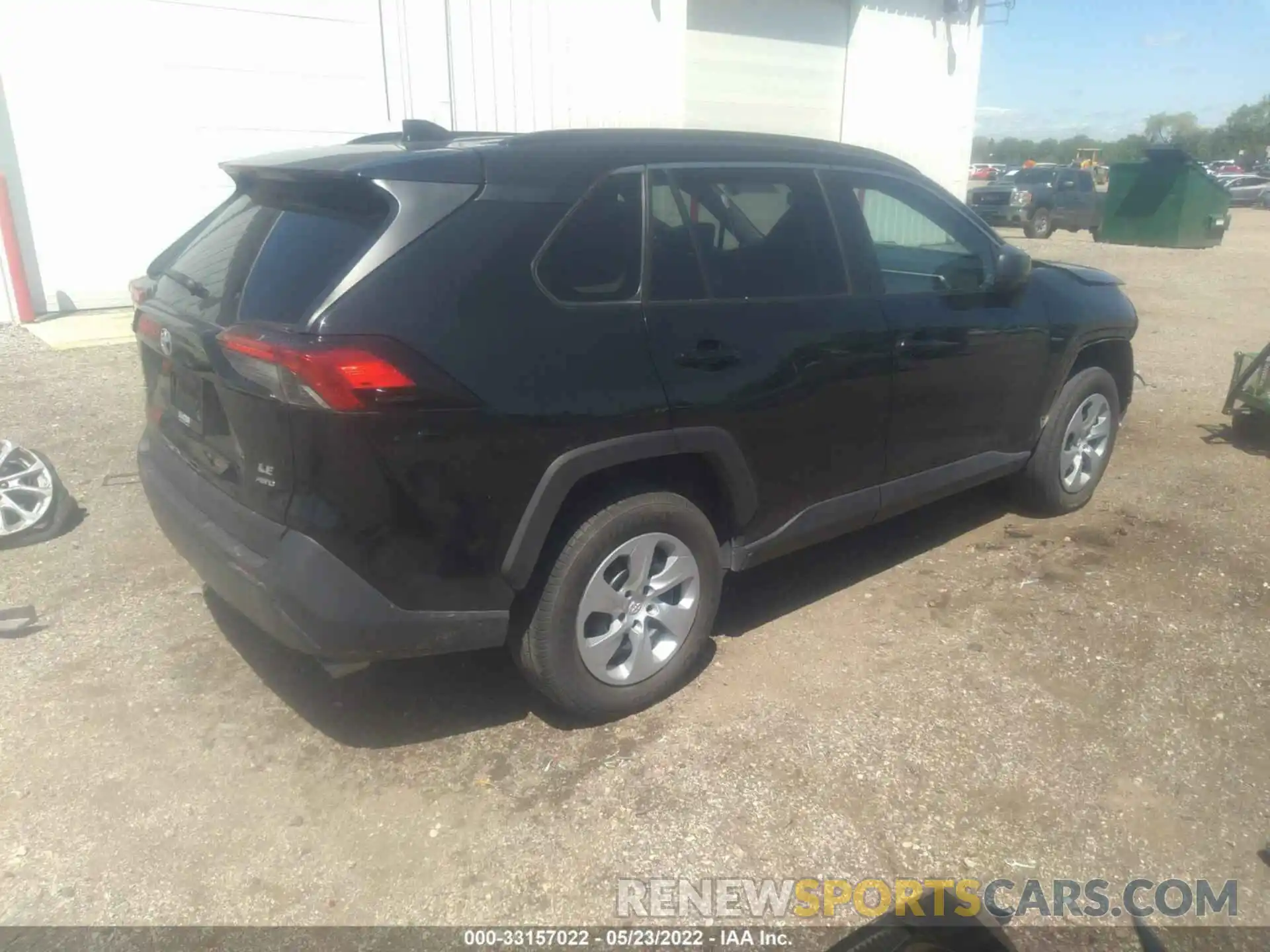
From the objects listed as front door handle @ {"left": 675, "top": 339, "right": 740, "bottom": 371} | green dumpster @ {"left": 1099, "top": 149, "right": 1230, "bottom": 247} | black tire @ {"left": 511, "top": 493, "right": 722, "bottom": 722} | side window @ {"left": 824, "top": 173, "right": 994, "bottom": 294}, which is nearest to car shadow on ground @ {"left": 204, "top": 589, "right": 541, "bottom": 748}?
black tire @ {"left": 511, "top": 493, "right": 722, "bottom": 722}

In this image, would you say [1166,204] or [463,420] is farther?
[1166,204]

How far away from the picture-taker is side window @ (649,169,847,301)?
10.6ft

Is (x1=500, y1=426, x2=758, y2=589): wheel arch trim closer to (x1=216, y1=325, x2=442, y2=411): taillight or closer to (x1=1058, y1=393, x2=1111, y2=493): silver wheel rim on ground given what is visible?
(x1=216, y1=325, x2=442, y2=411): taillight

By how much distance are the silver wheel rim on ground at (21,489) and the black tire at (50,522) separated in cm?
2

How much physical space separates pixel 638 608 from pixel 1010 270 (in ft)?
7.36

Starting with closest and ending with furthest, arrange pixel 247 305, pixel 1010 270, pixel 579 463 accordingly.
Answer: pixel 247 305 < pixel 579 463 < pixel 1010 270

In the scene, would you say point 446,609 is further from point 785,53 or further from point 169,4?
point 785,53

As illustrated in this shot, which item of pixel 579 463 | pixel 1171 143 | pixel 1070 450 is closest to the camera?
pixel 579 463

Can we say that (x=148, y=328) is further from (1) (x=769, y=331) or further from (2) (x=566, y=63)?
(2) (x=566, y=63)

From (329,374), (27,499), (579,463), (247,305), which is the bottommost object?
(27,499)

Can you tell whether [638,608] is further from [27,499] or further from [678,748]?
[27,499]

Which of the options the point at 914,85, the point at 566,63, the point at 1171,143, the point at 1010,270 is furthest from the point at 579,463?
the point at 1171,143

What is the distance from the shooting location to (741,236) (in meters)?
3.47

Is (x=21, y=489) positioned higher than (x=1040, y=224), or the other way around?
(x=21, y=489)
